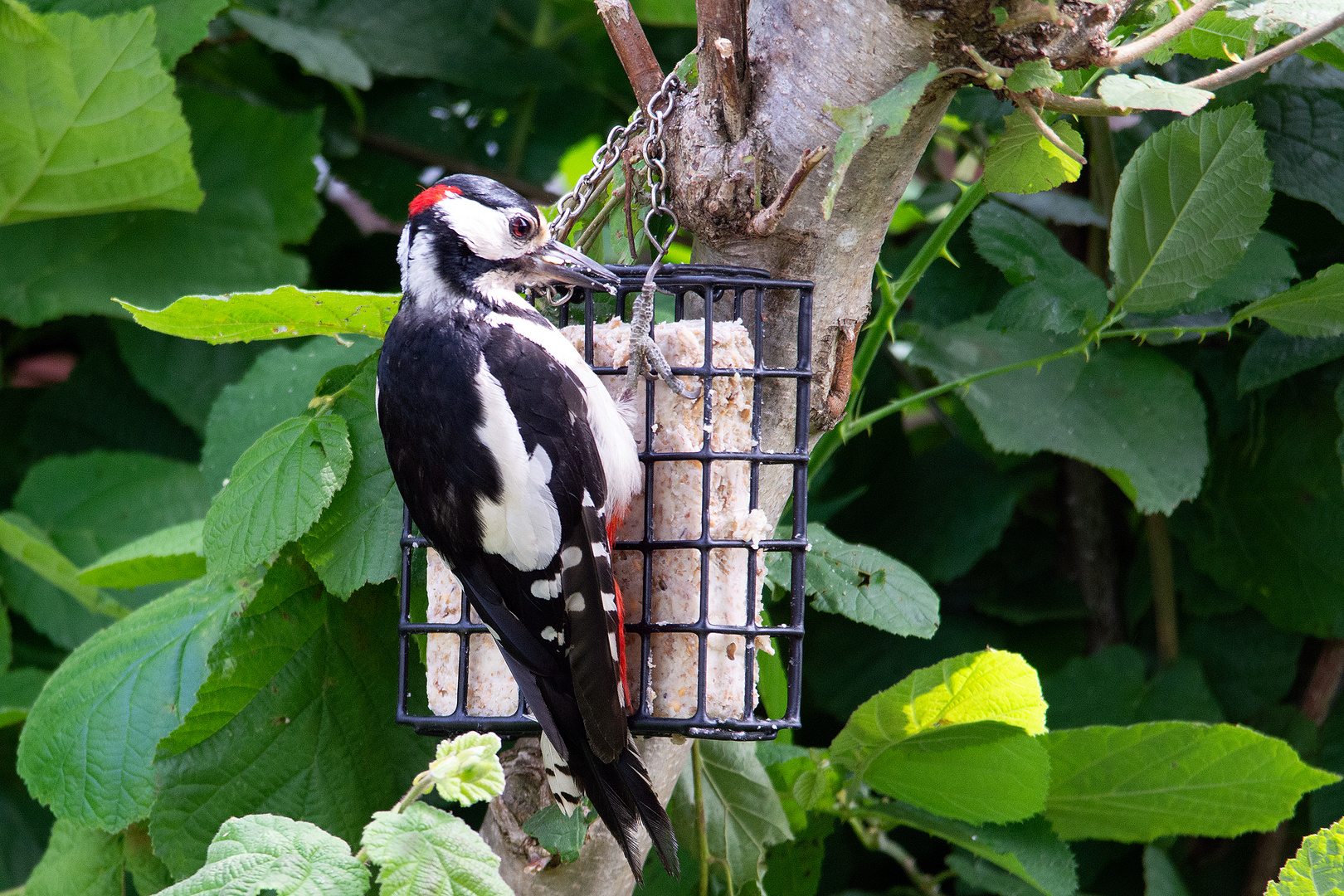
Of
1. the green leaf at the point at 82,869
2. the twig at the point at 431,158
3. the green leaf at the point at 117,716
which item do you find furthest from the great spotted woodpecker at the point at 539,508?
the twig at the point at 431,158

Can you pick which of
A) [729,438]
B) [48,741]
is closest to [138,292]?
[48,741]

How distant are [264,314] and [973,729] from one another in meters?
1.24

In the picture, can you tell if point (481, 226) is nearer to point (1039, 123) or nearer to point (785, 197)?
point (785, 197)

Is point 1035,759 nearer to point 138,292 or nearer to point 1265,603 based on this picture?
point 1265,603

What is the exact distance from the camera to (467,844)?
3.93 ft

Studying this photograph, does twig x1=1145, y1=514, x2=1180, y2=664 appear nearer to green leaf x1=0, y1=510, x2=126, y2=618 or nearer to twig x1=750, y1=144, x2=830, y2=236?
twig x1=750, y1=144, x2=830, y2=236

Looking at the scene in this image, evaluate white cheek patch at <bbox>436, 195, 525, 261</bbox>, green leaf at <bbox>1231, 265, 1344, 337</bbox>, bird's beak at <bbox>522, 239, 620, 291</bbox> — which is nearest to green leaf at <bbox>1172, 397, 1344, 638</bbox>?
green leaf at <bbox>1231, 265, 1344, 337</bbox>

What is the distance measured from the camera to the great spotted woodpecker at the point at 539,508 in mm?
1554

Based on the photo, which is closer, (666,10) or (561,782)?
(561,782)

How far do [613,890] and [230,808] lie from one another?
0.61 m

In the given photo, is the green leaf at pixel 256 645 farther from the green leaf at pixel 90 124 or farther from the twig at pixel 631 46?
the green leaf at pixel 90 124

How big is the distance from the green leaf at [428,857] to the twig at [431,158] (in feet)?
7.08

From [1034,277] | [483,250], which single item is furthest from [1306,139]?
[483,250]

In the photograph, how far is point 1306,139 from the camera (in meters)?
2.11
